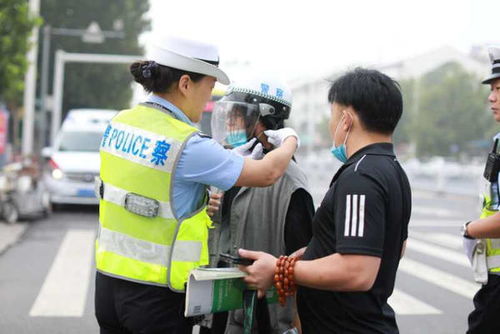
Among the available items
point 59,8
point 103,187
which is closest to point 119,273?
point 103,187

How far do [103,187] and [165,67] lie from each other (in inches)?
→ 19.6

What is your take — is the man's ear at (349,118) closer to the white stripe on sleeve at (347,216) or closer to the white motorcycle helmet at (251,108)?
the white stripe on sleeve at (347,216)

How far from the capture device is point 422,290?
7473 mm

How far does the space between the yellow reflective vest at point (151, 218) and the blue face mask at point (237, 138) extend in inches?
23.3

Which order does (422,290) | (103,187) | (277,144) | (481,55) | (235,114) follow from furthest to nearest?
(481,55), (422,290), (235,114), (277,144), (103,187)

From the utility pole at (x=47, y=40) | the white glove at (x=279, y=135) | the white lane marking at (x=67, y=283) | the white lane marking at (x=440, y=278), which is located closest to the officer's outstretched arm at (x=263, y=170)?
the white glove at (x=279, y=135)

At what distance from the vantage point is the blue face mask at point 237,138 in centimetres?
298

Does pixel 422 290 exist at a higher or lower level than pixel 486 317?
lower

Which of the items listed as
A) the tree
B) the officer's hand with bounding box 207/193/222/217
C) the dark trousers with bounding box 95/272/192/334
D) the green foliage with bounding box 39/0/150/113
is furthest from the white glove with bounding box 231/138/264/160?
the tree

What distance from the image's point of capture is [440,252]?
10547 millimetres

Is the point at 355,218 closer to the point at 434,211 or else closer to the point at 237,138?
the point at 237,138

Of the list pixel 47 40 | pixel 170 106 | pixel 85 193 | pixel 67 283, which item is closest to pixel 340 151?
pixel 170 106

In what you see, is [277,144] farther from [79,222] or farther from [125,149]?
[79,222]

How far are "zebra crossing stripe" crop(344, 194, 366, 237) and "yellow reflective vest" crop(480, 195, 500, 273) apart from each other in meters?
1.26
